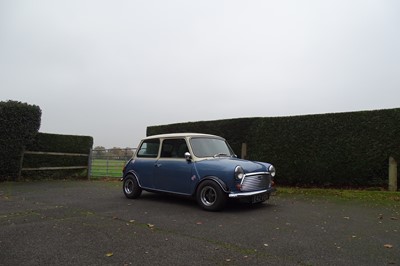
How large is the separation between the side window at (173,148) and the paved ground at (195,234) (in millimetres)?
1266

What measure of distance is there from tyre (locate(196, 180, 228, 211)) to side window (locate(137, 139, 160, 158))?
1985 mm

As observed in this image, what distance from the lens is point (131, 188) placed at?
30.4ft

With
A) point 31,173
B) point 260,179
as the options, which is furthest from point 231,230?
point 31,173

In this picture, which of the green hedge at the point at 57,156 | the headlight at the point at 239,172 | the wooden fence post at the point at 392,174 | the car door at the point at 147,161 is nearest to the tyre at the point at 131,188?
the car door at the point at 147,161

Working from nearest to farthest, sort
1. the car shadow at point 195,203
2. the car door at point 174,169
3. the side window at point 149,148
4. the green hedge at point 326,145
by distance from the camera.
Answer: the car shadow at point 195,203, the car door at point 174,169, the side window at point 149,148, the green hedge at point 326,145

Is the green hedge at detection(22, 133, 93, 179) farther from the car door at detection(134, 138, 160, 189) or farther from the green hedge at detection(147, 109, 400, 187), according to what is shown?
the green hedge at detection(147, 109, 400, 187)

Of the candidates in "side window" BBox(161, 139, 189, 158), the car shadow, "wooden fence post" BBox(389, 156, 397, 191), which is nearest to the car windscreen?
"side window" BBox(161, 139, 189, 158)

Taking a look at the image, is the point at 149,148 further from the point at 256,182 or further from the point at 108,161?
the point at 108,161

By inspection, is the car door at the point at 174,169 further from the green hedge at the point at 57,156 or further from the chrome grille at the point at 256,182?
the green hedge at the point at 57,156

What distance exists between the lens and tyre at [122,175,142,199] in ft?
29.8

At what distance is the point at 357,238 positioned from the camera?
4.97 meters

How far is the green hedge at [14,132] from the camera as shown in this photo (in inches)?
532

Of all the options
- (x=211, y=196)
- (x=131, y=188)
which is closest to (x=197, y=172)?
(x=211, y=196)

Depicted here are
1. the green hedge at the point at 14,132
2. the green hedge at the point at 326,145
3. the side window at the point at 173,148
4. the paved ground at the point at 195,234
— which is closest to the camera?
the paved ground at the point at 195,234
